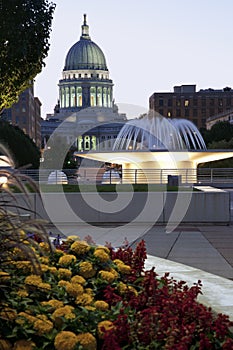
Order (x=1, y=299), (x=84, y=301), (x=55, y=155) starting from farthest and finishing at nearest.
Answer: (x=55, y=155) → (x=84, y=301) → (x=1, y=299)

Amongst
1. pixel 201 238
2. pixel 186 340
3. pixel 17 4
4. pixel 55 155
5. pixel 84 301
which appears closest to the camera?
pixel 186 340

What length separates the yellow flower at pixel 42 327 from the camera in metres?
4.20

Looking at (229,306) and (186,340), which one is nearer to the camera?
(186,340)

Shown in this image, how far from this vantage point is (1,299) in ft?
14.8

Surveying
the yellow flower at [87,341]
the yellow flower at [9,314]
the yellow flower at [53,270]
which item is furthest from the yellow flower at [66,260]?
the yellow flower at [87,341]

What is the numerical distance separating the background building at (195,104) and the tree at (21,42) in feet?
471

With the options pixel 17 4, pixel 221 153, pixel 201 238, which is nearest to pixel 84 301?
pixel 201 238

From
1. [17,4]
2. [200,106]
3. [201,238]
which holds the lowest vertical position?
[201,238]

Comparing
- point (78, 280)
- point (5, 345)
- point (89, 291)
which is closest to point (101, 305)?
point (89, 291)

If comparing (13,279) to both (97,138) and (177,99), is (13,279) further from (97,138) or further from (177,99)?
(97,138)

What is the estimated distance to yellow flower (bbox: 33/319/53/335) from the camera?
13.8 ft

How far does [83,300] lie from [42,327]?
2.66 feet

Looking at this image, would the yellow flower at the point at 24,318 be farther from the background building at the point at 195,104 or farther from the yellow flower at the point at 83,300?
the background building at the point at 195,104

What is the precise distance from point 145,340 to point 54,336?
2.05 feet
